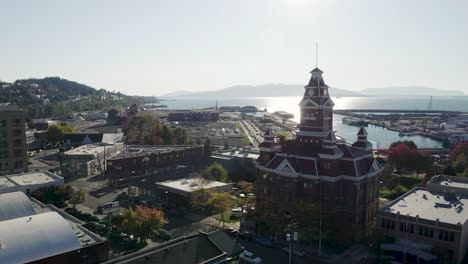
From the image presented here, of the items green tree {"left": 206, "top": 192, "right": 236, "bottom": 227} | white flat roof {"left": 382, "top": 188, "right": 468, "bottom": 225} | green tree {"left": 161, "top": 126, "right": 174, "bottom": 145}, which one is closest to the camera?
white flat roof {"left": 382, "top": 188, "right": 468, "bottom": 225}

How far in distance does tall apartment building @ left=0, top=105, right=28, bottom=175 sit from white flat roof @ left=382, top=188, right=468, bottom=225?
59.0 m

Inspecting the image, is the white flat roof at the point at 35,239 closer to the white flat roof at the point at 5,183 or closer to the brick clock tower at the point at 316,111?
the white flat roof at the point at 5,183

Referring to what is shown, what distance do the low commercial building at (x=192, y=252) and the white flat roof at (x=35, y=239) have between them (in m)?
6.47

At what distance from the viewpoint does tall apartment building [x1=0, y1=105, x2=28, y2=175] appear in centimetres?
6369

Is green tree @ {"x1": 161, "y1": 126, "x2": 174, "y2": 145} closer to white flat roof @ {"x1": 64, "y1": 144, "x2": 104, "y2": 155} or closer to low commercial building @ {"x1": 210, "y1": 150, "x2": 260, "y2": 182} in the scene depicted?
white flat roof @ {"x1": 64, "y1": 144, "x2": 104, "y2": 155}

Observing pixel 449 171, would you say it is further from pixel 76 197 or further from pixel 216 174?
pixel 76 197

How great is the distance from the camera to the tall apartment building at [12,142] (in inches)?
2507

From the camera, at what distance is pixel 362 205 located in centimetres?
4228

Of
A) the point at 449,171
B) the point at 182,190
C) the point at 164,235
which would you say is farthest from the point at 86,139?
the point at 449,171

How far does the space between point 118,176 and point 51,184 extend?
1443 centimetres

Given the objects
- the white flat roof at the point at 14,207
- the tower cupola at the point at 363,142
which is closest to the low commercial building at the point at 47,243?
the white flat roof at the point at 14,207

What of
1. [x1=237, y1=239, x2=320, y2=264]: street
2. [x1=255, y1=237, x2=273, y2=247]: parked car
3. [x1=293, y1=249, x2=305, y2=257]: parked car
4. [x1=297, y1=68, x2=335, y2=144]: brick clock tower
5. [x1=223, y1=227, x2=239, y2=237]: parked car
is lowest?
[x1=237, y1=239, x2=320, y2=264]: street

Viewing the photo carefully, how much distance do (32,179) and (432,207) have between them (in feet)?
168

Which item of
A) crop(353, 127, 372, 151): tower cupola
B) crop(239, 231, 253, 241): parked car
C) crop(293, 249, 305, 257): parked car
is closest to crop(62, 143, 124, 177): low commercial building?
crop(239, 231, 253, 241): parked car
